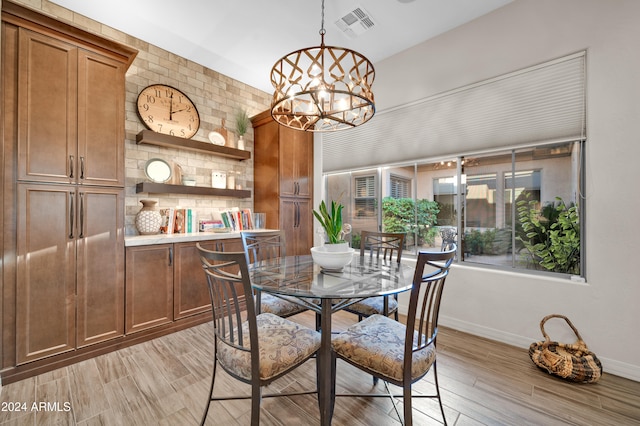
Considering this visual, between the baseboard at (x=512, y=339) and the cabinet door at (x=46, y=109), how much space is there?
379cm

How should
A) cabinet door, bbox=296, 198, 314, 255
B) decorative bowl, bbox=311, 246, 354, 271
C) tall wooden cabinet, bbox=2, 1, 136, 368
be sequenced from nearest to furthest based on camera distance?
decorative bowl, bbox=311, 246, 354, 271, tall wooden cabinet, bbox=2, 1, 136, 368, cabinet door, bbox=296, 198, 314, 255

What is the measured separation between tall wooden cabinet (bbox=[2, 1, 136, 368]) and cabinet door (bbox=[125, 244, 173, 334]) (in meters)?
0.08

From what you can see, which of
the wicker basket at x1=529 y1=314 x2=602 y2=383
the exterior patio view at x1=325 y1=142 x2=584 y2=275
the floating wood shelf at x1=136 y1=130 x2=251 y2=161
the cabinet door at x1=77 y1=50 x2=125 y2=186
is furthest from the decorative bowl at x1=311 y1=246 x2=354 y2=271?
the floating wood shelf at x1=136 y1=130 x2=251 y2=161

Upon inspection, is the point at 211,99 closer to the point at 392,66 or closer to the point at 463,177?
the point at 392,66

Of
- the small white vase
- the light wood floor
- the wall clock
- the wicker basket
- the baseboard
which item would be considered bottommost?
the light wood floor

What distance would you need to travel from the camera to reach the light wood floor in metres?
1.60

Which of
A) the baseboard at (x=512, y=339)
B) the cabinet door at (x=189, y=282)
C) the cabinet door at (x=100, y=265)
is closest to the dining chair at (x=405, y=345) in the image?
the baseboard at (x=512, y=339)

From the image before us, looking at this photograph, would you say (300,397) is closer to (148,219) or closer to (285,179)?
(148,219)

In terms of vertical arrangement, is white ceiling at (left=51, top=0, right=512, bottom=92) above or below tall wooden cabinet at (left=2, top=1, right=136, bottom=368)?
above

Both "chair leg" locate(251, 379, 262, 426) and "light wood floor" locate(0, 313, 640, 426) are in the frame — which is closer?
"chair leg" locate(251, 379, 262, 426)

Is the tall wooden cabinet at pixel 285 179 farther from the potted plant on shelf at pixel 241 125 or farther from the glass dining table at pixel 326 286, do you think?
the glass dining table at pixel 326 286

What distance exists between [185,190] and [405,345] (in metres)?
2.88

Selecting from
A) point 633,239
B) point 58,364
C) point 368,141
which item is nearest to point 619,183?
point 633,239

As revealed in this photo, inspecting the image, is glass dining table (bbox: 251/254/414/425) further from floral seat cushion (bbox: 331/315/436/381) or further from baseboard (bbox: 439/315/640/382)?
baseboard (bbox: 439/315/640/382)
